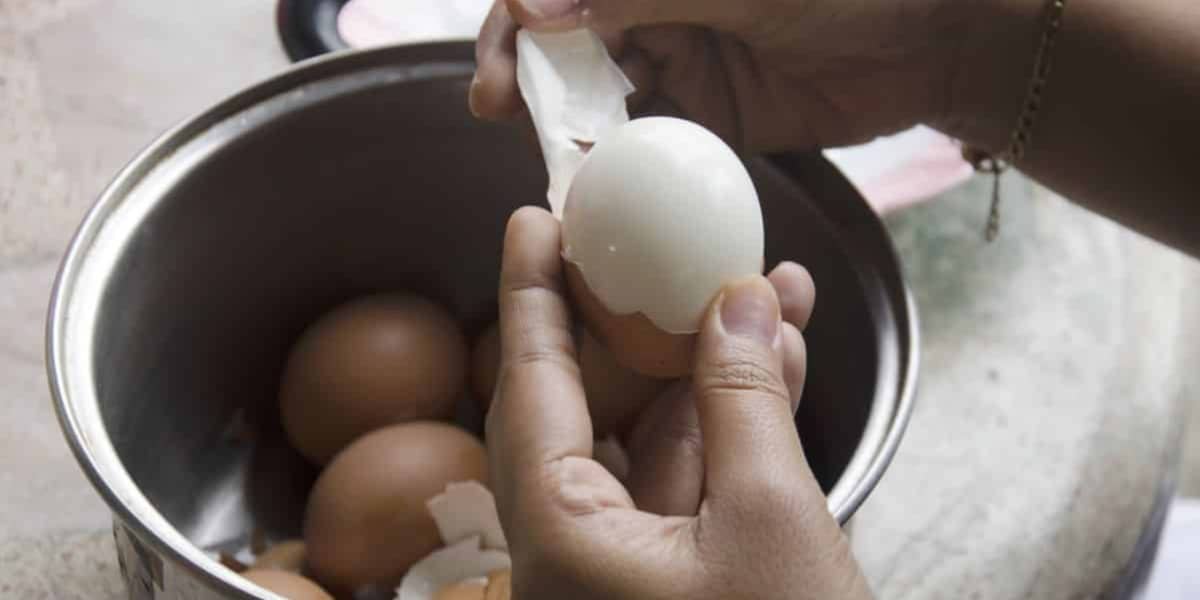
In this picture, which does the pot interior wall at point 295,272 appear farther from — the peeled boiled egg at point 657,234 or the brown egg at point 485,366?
the peeled boiled egg at point 657,234

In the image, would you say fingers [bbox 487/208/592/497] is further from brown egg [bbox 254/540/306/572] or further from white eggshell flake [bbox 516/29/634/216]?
brown egg [bbox 254/540/306/572]

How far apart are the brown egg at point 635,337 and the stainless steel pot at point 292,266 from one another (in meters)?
0.10

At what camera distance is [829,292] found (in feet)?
2.55

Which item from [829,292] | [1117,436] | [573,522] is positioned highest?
[573,522]

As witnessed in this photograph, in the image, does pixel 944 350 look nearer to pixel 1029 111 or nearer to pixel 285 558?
pixel 1029 111

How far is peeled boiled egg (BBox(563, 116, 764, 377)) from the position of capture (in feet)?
1.77

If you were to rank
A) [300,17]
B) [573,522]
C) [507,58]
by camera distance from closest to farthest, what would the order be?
[573,522]
[507,58]
[300,17]

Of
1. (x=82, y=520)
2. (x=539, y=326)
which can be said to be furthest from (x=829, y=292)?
(x=82, y=520)

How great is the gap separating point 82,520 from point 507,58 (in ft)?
1.28

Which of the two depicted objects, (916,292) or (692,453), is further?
(916,292)

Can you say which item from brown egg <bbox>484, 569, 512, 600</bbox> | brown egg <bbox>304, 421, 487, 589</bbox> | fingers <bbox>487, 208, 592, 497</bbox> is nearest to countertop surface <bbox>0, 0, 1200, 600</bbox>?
brown egg <bbox>304, 421, 487, 589</bbox>

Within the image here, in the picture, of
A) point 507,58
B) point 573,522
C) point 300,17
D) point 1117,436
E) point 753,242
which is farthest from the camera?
point 300,17

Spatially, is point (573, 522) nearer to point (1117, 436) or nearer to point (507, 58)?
point (507, 58)

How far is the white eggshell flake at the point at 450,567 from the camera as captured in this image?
708mm
